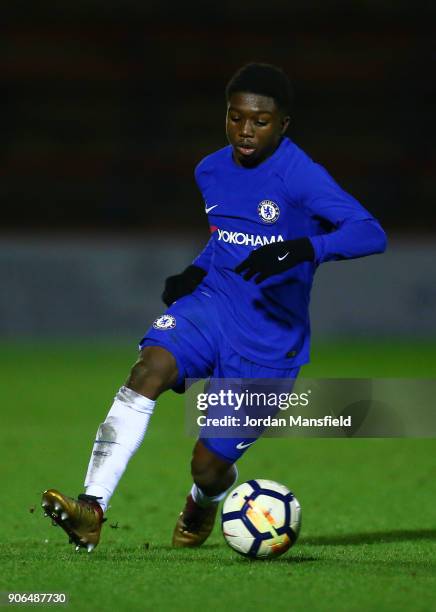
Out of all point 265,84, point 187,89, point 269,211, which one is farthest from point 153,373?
point 187,89

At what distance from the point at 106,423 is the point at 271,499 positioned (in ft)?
2.38

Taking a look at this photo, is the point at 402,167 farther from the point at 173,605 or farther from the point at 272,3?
the point at 173,605

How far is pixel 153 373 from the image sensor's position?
461 centimetres

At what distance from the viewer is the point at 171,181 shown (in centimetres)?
1778

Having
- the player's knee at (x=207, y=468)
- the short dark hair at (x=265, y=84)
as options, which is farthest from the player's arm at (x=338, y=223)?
the player's knee at (x=207, y=468)

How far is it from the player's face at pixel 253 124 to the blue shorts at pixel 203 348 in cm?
63

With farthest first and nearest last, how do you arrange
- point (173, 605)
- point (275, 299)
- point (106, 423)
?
point (275, 299) → point (106, 423) → point (173, 605)

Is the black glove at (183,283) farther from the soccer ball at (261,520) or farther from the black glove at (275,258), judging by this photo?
the soccer ball at (261,520)

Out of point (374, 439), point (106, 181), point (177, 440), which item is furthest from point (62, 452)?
point (106, 181)

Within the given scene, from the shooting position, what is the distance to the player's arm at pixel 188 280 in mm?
5070

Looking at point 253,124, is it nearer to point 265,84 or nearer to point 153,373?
point 265,84

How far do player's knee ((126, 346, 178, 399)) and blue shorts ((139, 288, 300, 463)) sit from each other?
0.10 ft

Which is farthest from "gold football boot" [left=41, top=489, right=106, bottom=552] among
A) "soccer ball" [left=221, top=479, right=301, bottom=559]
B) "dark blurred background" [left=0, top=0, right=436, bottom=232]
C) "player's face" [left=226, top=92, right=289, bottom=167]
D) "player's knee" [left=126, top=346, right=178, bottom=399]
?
"dark blurred background" [left=0, top=0, right=436, bottom=232]

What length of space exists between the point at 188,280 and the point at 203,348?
1.37ft
